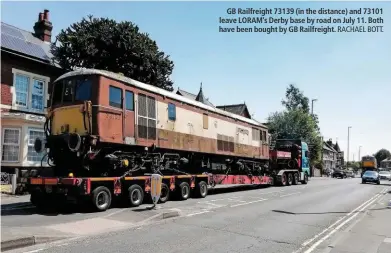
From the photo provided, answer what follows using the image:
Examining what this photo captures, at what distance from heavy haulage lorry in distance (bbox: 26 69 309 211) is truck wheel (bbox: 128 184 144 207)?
4 cm

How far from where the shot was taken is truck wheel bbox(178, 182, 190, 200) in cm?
1753

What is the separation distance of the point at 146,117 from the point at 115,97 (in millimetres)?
1821

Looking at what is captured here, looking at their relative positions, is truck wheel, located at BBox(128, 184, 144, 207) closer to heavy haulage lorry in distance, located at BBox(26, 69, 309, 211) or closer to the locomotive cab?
heavy haulage lorry in distance, located at BBox(26, 69, 309, 211)

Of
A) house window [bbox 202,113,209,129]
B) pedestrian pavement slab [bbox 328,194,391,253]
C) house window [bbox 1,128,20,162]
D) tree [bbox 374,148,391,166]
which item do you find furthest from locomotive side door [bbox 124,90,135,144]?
tree [bbox 374,148,391,166]

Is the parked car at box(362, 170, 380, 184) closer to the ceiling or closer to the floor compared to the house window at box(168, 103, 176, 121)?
closer to the floor

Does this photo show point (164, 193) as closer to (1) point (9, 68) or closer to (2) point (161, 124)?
(2) point (161, 124)

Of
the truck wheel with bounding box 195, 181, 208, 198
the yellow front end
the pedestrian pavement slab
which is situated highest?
the yellow front end

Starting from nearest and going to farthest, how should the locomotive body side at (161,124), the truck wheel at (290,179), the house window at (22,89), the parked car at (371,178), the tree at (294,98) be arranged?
the locomotive body side at (161,124)
the house window at (22,89)
the truck wheel at (290,179)
the parked car at (371,178)
the tree at (294,98)

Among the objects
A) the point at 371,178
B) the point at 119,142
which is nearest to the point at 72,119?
the point at 119,142

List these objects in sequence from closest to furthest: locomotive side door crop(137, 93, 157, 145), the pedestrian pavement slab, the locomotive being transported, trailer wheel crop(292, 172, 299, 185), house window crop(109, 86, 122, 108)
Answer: the pedestrian pavement slab, the locomotive being transported, house window crop(109, 86, 122, 108), locomotive side door crop(137, 93, 157, 145), trailer wheel crop(292, 172, 299, 185)

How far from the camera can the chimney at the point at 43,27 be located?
2886cm

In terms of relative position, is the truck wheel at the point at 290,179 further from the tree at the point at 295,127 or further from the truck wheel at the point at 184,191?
the tree at the point at 295,127

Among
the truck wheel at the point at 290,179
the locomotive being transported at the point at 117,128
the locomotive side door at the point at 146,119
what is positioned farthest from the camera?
the truck wheel at the point at 290,179

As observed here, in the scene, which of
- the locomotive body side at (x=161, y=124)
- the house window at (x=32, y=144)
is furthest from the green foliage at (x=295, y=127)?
the house window at (x=32, y=144)
